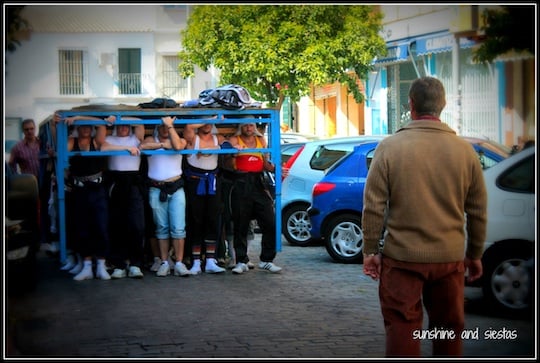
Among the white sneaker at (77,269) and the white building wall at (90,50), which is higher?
the white building wall at (90,50)

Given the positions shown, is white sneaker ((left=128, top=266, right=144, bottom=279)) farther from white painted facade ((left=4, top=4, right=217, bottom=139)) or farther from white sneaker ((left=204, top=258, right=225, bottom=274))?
white painted facade ((left=4, top=4, right=217, bottom=139))

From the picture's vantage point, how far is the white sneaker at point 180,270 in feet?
37.0

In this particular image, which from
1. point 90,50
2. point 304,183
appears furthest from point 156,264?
point 90,50

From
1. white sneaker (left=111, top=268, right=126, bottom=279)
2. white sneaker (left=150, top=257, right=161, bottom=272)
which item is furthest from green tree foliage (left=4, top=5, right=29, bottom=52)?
white sneaker (left=150, top=257, right=161, bottom=272)

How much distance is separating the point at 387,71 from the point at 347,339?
68.1 feet

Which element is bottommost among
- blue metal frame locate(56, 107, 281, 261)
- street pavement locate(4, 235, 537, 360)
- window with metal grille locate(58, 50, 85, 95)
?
street pavement locate(4, 235, 537, 360)

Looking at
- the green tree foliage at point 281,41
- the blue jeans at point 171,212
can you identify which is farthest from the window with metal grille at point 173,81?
the blue jeans at point 171,212

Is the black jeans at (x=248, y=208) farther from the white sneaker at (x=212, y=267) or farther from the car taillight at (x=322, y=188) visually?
the car taillight at (x=322, y=188)

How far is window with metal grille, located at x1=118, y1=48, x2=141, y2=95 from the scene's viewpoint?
15.5m

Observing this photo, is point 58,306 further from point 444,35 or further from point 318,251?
point 444,35

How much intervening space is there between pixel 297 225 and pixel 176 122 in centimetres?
396

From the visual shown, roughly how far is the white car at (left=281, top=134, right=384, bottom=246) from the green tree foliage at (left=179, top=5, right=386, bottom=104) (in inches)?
331

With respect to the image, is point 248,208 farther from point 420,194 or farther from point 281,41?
point 281,41

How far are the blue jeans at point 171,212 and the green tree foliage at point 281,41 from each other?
11.6 meters
